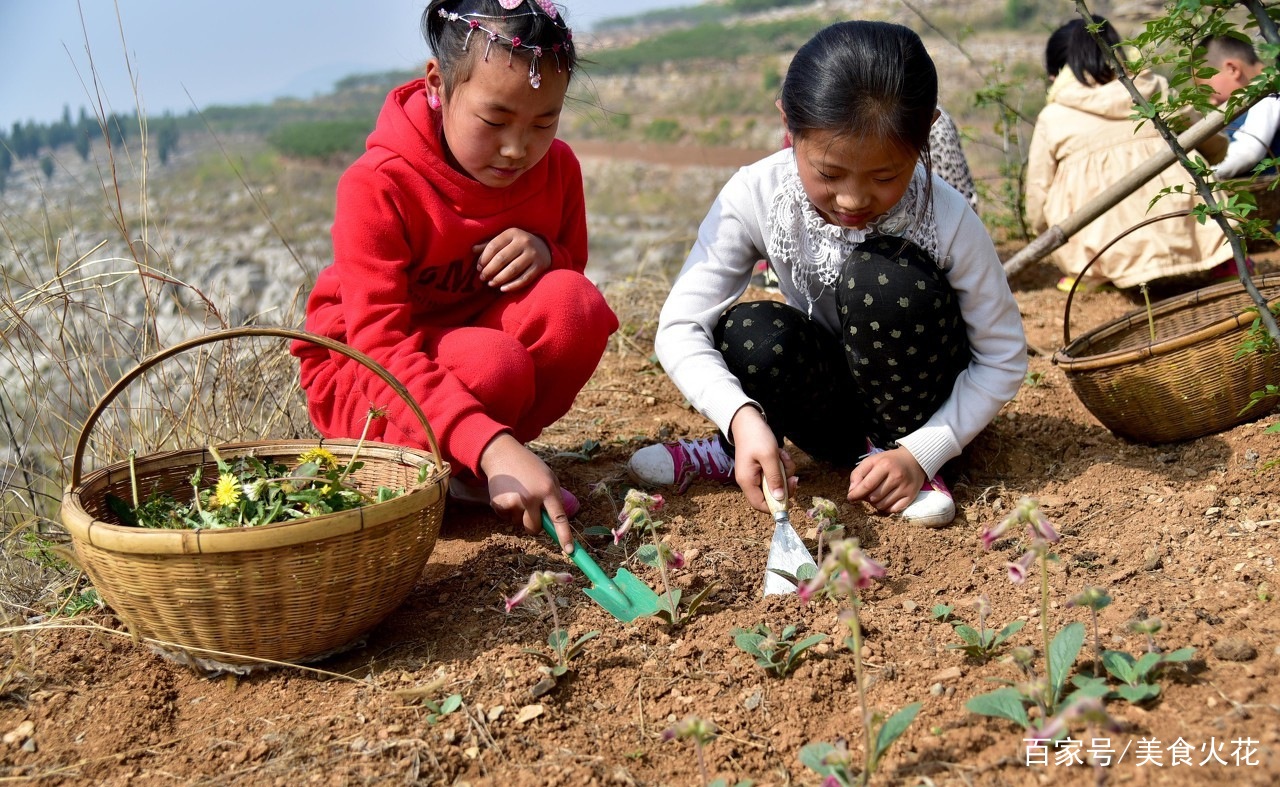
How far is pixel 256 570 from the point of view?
1.51 m

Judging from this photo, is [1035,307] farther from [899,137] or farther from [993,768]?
[993,768]

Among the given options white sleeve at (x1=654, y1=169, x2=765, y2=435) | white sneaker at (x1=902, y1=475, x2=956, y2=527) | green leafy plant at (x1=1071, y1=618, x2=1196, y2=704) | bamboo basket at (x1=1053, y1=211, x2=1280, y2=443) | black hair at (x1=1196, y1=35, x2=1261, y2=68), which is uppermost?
black hair at (x1=1196, y1=35, x2=1261, y2=68)

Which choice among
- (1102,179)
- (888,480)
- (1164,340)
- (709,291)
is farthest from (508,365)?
(1102,179)

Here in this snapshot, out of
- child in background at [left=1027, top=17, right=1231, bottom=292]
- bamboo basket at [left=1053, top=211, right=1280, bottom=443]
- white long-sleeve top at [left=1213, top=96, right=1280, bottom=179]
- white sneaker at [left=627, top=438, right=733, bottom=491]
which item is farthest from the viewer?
white long-sleeve top at [left=1213, top=96, right=1280, bottom=179]

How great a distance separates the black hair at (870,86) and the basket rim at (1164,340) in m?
0.78

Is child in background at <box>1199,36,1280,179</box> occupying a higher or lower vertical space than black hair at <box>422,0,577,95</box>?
lower

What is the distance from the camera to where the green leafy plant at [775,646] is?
1597mm

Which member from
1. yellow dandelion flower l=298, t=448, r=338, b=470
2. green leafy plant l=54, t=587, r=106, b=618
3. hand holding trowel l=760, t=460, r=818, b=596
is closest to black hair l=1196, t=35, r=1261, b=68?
hand holding trowel l=760, t=460, r=818, b=596

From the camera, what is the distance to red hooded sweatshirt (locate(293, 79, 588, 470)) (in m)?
2.03

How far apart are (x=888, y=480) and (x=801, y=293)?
1.71 feet

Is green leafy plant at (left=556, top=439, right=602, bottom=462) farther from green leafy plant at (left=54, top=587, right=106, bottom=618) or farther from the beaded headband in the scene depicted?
green leafy plant at (left=54, top=587, right=106, bottom=618)

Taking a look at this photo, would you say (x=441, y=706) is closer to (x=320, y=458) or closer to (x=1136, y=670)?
(x=320, y=458)

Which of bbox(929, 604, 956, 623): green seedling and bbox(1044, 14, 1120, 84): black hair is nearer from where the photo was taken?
bbox(929, 604, 956, 623): green seedling

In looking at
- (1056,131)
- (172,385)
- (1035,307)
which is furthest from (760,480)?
(1056,131)
